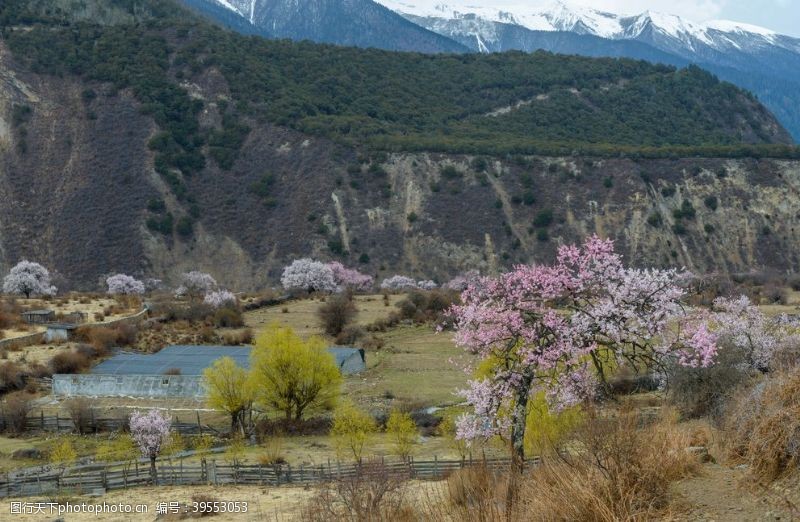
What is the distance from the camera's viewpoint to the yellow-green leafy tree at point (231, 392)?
108 ft

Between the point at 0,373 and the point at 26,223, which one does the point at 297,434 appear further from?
the point at 26,223

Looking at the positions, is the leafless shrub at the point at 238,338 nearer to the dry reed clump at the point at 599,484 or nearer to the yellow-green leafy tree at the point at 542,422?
the yellow-green leafy tree at the point at 542,422

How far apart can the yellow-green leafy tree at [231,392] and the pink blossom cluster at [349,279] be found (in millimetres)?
47956

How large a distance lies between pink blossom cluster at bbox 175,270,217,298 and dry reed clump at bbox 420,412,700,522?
234 feet

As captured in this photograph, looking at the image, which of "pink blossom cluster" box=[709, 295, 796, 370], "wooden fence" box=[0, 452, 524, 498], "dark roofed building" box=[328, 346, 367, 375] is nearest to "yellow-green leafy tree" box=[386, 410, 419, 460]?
"wooden fence" box=[0, 452, 524, 498]

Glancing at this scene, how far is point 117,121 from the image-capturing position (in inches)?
3937

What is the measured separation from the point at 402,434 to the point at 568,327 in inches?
550

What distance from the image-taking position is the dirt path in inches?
334

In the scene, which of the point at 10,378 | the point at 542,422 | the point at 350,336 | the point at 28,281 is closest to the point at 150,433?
the point at 542,422

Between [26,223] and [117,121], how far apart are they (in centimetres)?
1760

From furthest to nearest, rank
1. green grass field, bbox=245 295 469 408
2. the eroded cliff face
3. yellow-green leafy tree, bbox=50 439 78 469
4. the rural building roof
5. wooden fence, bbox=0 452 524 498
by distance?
1. the eroded cliff face
2. the rural building roof
3. green grass field, bbox=245 295 469 408
4. yellow-green leafy tree, bbox=50 439 78 469
5. wooden fence, bbox=0 452 524 498

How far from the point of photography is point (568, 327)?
14242mm

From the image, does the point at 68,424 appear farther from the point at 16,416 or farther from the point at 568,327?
the point at 568,327

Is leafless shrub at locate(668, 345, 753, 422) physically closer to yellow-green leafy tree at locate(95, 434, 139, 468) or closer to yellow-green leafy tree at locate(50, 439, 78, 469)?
yellow-green leafy tree at locate(95, 434, 139, 468)
